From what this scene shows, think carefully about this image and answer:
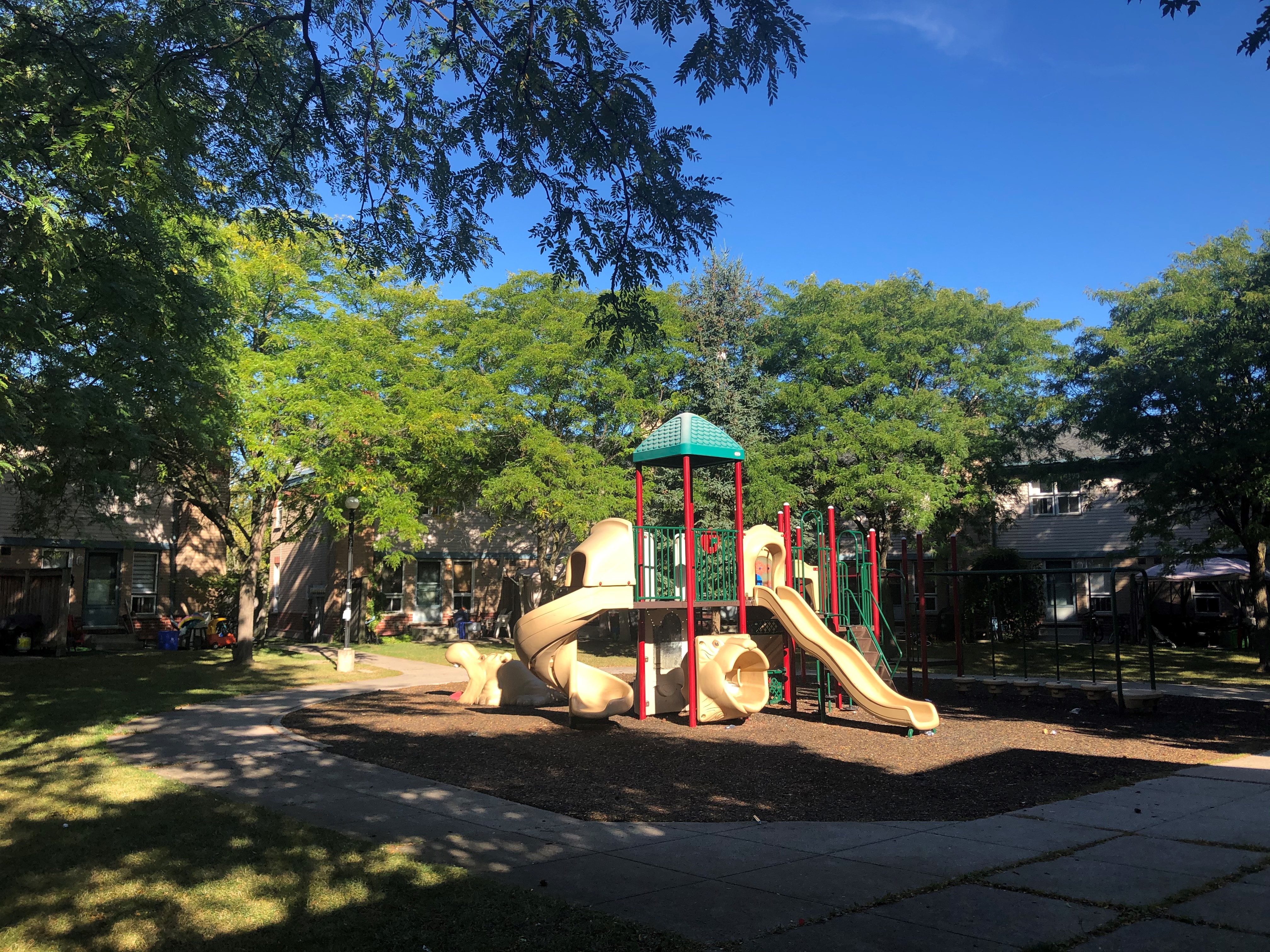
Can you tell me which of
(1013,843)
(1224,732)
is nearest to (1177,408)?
(1224,732)

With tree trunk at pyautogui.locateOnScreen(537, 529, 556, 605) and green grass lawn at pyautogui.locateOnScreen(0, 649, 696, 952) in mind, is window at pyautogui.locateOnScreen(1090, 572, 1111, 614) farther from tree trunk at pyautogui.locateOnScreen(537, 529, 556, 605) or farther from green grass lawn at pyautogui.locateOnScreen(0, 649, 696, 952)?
green grass lawn at pyautogui.locateOnScreen(0, 649, 696, 952)

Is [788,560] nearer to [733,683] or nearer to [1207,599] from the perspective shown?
[733,683]

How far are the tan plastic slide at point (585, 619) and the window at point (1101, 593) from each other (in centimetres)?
2433

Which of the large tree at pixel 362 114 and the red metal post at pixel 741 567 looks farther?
the red metal post at pixel 741 567

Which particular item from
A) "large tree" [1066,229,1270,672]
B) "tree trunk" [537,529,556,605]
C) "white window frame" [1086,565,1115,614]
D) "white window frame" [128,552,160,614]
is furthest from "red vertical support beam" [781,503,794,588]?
"white window frame" [128,552,160,614]

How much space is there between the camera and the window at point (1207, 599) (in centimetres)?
3117

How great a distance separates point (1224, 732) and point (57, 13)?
18.1 metres

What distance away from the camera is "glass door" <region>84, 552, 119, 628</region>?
28.1 m

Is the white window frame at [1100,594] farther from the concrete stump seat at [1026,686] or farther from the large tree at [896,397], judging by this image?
the concrete stump seat at [1026,686]

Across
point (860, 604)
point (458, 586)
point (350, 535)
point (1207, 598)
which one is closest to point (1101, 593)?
point (1207, 598)

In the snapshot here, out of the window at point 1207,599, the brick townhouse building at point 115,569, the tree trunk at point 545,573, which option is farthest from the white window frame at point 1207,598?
the brick townhouse building at point 115,569

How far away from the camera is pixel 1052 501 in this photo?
34.9 metres

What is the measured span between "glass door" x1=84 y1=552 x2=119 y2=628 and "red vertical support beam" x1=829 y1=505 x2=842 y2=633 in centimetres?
2388

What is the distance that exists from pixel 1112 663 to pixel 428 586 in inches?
943
